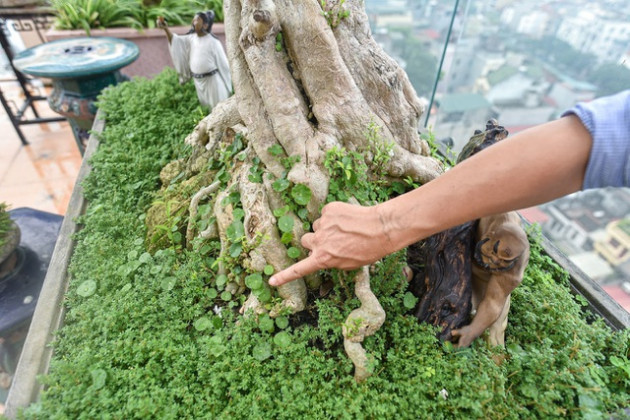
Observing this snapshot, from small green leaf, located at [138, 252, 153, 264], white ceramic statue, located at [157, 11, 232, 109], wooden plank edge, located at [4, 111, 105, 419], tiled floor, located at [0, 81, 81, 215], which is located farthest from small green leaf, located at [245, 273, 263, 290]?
tiled floor, located at [0, 81, 81, 215]

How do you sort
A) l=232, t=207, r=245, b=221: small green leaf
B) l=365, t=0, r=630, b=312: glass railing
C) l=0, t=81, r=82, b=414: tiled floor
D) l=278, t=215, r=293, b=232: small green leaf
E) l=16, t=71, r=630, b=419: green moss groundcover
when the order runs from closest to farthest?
1. l=16, t=71, r=630, b=419: green moss groundcover
2. l=278, t=215, r=293, b=232: small green leaf
3. l=232, t=207, r=245, b=221: small green leaf
4. l=365, t=0, r=630, b=312: glass railing
5. l=0, t=81, r=82, b=414: tiled floor

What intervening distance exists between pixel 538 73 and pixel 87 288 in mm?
3970

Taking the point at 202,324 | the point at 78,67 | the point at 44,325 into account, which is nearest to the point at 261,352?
the point at 202,324

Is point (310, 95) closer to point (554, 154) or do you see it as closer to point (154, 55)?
point (554, 154)

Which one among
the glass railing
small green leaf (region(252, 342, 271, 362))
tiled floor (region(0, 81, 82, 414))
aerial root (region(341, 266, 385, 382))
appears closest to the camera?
aerial root (region(341, 266, 385, 382))

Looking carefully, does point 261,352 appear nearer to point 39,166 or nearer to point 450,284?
point 450,284

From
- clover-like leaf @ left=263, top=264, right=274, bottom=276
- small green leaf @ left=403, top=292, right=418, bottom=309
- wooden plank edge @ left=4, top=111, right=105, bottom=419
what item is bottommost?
wooden plank edge @ left=4, top=111, right=105, bottom=419

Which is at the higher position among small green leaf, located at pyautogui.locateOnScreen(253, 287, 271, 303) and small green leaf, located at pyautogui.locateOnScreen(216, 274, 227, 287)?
small green leaf, located at pyautogui.locateOnScreen(253, 287, 271, 303)

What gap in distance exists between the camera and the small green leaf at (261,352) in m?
2.03

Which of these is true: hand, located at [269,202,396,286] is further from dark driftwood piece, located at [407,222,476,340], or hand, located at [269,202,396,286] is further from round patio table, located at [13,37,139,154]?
round patio table, located at [13,37,139,154]

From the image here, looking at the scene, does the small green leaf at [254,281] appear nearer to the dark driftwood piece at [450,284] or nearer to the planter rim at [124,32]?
the dark driftwood piece at [450,284]

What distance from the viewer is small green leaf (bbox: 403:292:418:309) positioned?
2174mm

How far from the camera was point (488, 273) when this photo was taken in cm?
208

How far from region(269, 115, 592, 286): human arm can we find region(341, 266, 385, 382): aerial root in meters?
0.35
